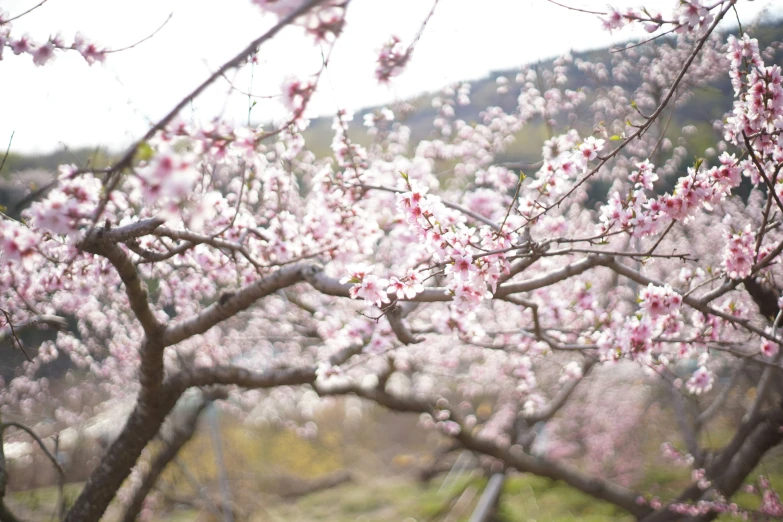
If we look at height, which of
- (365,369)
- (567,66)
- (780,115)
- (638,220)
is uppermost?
(567,66)

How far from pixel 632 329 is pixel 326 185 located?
2.36m

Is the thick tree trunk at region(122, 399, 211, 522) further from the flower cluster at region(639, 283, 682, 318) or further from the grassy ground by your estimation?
the flower cluster at region(639, 283, 682, 318)

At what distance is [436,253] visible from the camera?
87.7 inches

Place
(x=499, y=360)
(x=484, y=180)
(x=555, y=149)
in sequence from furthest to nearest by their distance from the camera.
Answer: (x=499, y=360)
(x=484, y=180)
(x=555, y=149)

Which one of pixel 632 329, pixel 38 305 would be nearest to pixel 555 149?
pixel 632 329

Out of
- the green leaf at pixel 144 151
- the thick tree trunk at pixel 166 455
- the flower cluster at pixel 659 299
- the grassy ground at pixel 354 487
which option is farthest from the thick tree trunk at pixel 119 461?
the flower cluster at pixel 659 299

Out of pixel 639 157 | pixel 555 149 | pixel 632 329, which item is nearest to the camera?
pixel 632 329

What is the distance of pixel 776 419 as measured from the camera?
400 cm

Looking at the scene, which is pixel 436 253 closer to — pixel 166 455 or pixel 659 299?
pixel 659 299

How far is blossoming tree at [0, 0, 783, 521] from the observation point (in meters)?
1.98

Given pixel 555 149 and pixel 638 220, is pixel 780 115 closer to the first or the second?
pixel 638 220

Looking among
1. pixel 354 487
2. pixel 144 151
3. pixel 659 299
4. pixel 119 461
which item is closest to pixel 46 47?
pixel 144 151

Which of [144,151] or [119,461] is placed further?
[119,461]

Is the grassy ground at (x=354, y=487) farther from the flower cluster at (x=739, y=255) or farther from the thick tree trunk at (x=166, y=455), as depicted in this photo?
the flower cluster at (x=739, y=255)
